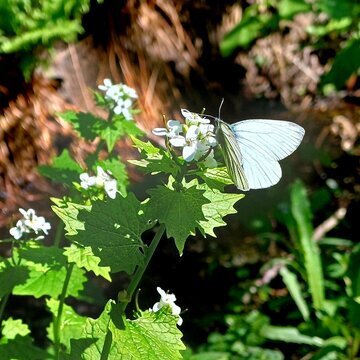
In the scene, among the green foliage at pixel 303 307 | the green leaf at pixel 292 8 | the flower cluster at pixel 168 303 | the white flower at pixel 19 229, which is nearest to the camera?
the flower cluster at pixel 168 303

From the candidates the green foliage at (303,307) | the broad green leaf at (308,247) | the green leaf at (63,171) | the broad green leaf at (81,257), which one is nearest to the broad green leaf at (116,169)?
the green leaf at (63,171)

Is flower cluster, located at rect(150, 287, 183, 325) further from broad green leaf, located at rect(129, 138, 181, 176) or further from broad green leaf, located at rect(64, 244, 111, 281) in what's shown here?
broad green leaf, located at rect(129, 138, 181, 176)

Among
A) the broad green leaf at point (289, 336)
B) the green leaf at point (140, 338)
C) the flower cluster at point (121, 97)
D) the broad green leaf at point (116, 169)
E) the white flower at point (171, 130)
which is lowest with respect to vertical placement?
the green leaf at point (140, 338)

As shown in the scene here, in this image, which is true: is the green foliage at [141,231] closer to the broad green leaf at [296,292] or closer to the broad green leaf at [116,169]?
the broad green leaf at [116,169]

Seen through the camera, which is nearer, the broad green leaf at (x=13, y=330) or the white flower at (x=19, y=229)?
the white flower at (x=19, y=229)

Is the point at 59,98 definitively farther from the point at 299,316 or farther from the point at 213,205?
the point at 213,205

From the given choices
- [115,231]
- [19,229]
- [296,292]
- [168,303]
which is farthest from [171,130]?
[296,292]

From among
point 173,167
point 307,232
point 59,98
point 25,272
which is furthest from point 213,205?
point 59,98
